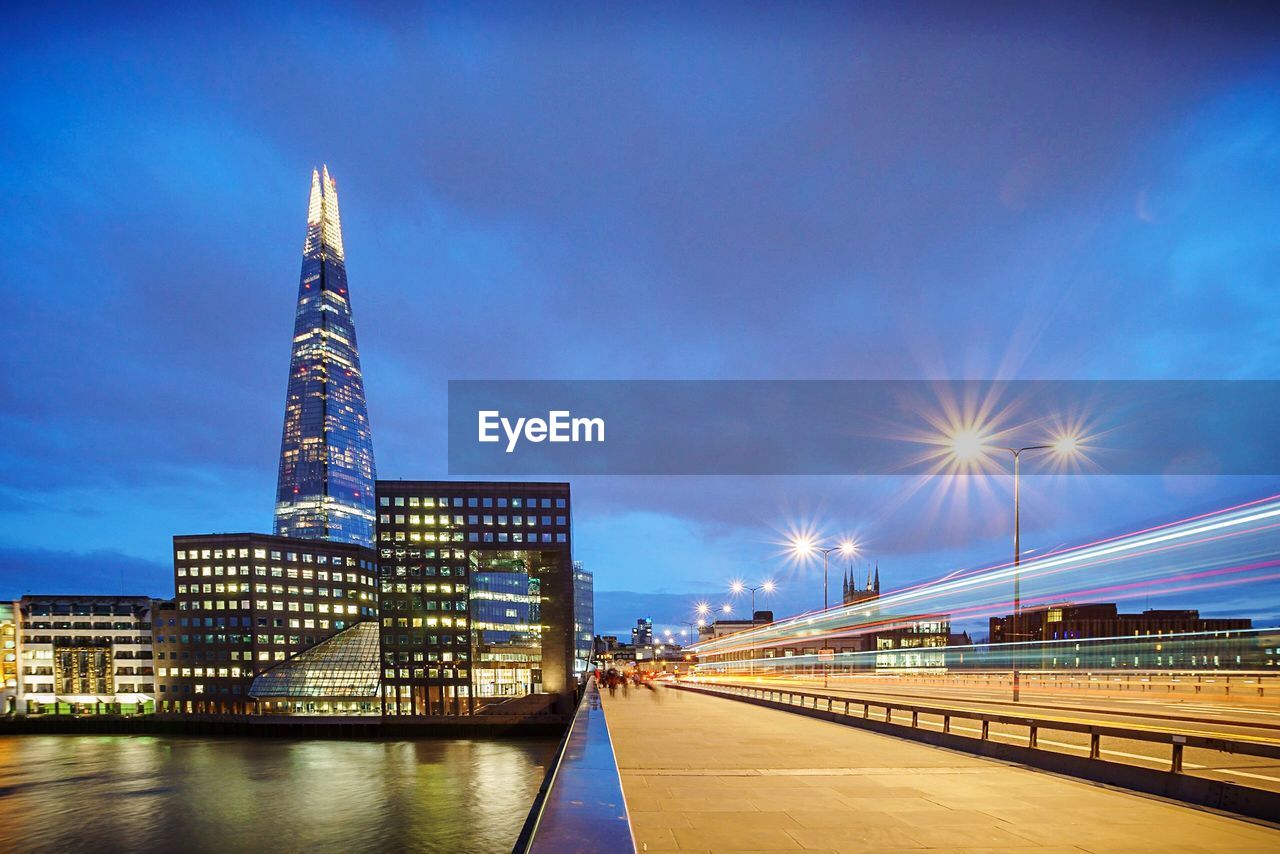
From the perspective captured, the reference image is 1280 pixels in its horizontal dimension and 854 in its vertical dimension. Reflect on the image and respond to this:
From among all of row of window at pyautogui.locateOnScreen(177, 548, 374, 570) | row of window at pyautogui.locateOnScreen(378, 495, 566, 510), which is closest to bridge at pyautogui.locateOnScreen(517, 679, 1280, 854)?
row of window at pyautogui.locateOnScreen(378, 495, 566, 510)

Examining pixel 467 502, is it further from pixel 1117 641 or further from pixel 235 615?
pixel 1117 641

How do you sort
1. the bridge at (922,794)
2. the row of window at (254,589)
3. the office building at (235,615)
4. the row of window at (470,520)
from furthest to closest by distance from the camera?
the row of window at (254,589) < the office building at (235,615) < the row of window at (470,520) < the bridge at (922,794)

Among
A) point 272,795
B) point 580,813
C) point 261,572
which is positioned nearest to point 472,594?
point 261,572

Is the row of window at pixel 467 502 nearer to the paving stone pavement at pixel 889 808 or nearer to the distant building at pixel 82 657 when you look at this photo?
the distant building at pixel 82 657

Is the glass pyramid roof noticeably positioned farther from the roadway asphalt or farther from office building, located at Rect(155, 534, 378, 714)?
the roadway asphalt

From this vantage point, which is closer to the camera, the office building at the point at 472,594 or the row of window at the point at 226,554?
the office building at the point at 472,594

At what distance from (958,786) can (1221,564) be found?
25500 mm

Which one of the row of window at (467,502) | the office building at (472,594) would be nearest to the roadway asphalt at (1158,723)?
the office building at (472,594)

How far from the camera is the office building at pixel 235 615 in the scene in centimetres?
15575

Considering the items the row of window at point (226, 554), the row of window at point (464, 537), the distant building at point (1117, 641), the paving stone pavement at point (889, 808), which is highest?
the paving stone pavement at point (889, 808)

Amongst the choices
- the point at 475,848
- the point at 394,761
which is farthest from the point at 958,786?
the point at 394,761

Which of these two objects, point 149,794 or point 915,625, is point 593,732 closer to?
point 149,794

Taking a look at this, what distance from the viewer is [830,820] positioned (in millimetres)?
9602

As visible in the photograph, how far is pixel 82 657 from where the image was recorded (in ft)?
520
